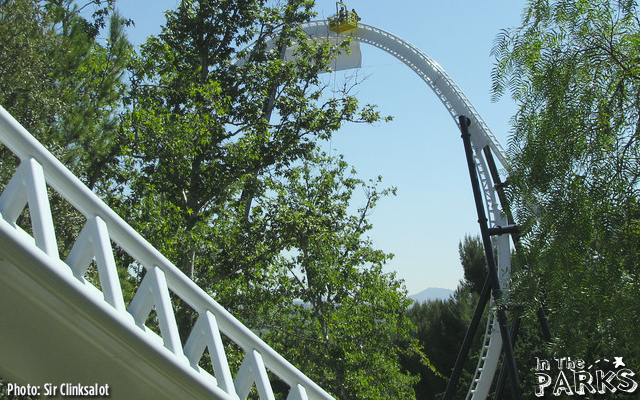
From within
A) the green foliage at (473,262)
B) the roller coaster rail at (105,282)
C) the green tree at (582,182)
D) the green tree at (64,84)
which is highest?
the green foliage at (473,262)

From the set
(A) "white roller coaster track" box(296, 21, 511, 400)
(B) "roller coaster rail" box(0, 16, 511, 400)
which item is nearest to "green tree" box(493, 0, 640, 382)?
(B) "roller coaster rail" box(0, 16, 511, 400)

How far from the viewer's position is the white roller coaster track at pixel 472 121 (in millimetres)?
11805

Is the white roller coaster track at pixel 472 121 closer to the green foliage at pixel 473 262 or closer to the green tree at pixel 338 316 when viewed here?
the green tree at pixel 338 316

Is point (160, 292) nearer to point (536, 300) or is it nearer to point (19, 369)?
point (19, 369)

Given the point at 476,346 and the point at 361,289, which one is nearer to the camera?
the point at 361,289

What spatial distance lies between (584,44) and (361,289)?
40.9ft

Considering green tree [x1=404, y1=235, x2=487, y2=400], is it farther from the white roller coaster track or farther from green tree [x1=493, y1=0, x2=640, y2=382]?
green tree [x1=493, y1=0, x2=640, y2=382]

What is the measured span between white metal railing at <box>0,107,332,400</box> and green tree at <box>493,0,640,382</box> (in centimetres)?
180

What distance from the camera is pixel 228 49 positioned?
12922mm

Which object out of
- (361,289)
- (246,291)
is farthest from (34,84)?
(361,289)

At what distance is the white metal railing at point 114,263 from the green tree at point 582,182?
180cm

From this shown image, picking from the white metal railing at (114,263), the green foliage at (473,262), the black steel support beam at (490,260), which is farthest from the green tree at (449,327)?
the white metal railing at (114,263)

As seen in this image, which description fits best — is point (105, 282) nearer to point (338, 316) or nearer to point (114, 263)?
point (114, 263)

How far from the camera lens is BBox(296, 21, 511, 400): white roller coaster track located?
465 inches
